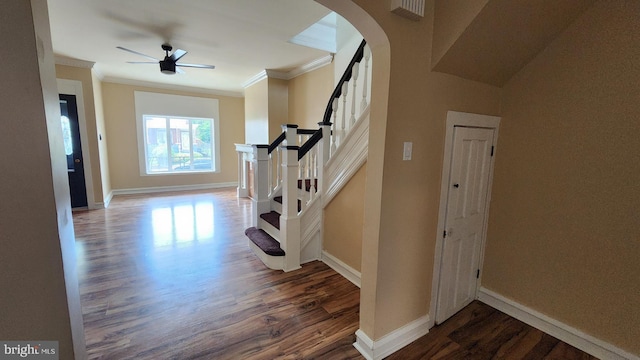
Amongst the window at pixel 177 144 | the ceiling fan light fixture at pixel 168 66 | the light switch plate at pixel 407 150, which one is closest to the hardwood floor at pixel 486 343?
the light switch plate at pixel 407 150

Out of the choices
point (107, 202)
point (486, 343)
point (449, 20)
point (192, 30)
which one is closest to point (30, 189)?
point (449, 20)

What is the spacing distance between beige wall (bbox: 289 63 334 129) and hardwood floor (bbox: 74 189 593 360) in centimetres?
271

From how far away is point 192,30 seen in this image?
335 centimetres

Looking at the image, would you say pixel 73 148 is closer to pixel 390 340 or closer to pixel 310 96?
pixel 310 96

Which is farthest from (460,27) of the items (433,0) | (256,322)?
(256,322)

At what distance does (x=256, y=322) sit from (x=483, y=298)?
2072 mm

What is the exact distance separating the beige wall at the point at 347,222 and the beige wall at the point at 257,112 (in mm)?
3348

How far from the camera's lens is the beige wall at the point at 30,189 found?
0.86m

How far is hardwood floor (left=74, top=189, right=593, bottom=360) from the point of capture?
186cm

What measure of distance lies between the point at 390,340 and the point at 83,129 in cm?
631

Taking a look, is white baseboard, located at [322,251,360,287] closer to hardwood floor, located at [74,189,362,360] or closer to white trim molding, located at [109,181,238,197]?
hardwood floor, located at [74,189,362,360]

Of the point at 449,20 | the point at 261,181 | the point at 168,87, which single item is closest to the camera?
the point at 449,20

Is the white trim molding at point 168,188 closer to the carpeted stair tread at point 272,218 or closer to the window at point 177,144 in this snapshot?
the window at point 177,144

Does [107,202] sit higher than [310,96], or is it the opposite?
[310,96]
